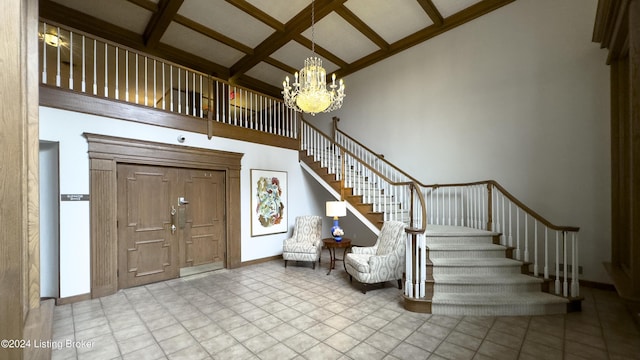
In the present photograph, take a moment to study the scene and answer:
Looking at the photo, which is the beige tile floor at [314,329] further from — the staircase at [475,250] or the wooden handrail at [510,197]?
the wooden handrail at [510,197]

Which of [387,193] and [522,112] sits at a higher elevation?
[522,112]

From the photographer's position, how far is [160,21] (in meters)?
5.36

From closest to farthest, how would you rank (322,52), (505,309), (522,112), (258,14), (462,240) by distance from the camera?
(505,309), (462,240), (522,112), (258,14), (322,52)

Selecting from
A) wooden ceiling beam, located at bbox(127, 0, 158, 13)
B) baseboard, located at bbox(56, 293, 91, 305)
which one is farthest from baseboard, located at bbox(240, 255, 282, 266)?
wooden ceiling beam, located at bbox(127, 0, 158, 13)

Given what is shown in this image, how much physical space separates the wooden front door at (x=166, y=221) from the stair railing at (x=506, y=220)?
398cm

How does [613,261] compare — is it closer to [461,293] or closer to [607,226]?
[607,226]

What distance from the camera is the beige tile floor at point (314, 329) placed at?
2.49 metres

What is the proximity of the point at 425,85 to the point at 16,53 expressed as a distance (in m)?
6.40

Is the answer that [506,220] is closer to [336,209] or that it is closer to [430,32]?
[336,209]

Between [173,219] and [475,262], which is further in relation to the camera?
[173,219]

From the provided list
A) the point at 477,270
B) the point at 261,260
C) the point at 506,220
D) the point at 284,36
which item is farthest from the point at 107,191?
the point at 506,220

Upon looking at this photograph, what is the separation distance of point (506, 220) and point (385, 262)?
2.39m

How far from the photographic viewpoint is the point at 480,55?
5141 mm

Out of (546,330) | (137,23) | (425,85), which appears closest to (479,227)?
(546,330)
